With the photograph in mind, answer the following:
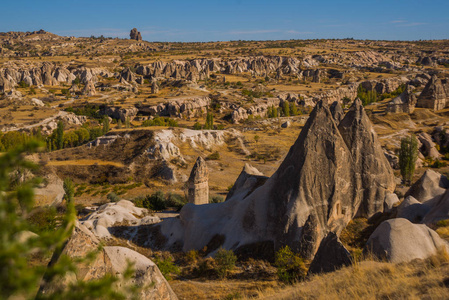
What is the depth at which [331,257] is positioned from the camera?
1250 cm

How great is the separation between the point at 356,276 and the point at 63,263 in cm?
818

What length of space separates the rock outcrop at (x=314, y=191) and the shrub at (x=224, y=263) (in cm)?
173

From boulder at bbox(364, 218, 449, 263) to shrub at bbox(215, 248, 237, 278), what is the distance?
6597 millimetres

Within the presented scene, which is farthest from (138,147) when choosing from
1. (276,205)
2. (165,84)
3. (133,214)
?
(165,84)

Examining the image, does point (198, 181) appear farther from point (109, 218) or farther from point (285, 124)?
point (285, 124)

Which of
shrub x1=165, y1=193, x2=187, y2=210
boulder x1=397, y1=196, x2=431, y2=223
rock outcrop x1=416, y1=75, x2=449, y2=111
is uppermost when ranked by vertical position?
rock outcrop x1=416, y1=75, x2=449, y2=111

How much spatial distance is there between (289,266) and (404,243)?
5.20m

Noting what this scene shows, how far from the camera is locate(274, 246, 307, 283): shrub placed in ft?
47.7

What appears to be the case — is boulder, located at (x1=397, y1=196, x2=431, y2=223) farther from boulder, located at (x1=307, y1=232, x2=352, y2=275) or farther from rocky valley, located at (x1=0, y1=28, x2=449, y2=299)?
boulder, located at (x1=307, y1=232, x2=352, y2=275)

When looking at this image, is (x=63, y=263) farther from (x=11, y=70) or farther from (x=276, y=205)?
(x=11, y=70)

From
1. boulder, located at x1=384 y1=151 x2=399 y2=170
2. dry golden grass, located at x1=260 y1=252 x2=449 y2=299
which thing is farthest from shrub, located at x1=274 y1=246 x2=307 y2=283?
boulder, located at x1=384 y1=151 x2=399 y2=170

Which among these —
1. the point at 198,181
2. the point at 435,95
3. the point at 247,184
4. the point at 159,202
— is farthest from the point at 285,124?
the point at 247,184

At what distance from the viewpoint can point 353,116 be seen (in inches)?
810

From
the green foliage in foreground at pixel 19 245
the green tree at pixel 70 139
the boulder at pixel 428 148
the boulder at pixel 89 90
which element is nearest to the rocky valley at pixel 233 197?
the green foliage in foreground at pixel 19 245
